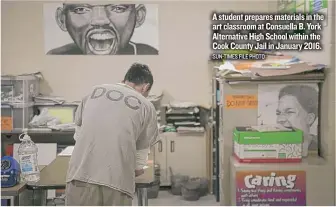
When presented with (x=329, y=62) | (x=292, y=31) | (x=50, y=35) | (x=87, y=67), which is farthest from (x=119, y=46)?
(x=329, y=62)

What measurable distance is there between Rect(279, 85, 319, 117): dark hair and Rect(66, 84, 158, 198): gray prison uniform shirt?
982 mm

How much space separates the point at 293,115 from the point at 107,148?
1.23m

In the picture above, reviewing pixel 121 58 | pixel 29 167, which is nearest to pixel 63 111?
pixel 121 58

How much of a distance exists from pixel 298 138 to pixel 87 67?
10.6 feet

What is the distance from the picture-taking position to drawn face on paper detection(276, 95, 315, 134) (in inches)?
114

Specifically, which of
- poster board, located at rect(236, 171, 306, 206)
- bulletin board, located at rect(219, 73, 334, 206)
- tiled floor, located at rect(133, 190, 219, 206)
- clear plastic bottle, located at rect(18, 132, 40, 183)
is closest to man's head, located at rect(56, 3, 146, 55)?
tiled floor, located at rect(133, 190, 219, 206)

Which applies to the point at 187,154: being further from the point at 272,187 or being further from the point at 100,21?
the point at 272,187

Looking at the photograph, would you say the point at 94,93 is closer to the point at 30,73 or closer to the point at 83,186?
the point at 83,186

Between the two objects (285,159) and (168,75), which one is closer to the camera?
(285,159)

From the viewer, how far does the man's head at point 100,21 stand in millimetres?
5371

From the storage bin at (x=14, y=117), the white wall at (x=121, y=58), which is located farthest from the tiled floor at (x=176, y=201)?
the storage bin at (x=14, y=117)

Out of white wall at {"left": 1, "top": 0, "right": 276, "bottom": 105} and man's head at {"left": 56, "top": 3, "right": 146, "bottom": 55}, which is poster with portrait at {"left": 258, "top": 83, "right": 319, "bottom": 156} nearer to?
white wall at {"left": 1, "top": 0, "right": 276, "bottom": 105}

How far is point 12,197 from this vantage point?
241cm

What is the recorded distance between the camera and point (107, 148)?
233 centimetres
